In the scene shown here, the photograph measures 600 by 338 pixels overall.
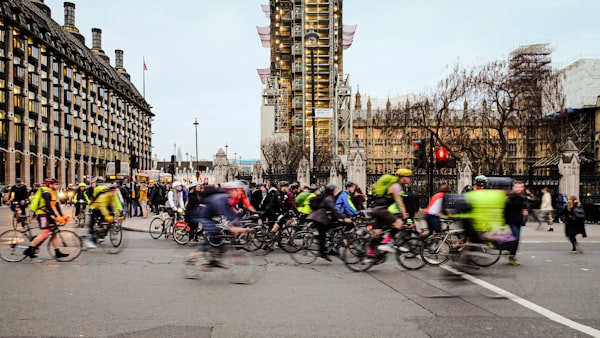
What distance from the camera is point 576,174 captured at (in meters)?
26.5

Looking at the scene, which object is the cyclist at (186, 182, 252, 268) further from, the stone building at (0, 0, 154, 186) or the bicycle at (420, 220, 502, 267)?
the stone building at (0, 0, 154, 186)

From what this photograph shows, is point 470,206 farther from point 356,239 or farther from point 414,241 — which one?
point 356,239

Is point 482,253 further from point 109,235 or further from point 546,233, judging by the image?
point 546,233

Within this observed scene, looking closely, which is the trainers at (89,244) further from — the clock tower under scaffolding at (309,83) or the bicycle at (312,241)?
the clock tower under scaffolding at (309,83)

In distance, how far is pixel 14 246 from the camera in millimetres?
10844

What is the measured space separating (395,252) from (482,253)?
1.98 metres

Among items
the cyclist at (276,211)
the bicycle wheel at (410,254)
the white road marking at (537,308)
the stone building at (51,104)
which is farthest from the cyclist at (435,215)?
the stone building at (51,104)

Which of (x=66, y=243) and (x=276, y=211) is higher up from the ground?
(x=276, y=211)

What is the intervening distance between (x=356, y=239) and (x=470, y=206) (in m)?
3.08

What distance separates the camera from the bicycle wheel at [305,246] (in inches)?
448

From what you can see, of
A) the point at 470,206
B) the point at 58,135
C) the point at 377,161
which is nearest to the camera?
the point at 470,206

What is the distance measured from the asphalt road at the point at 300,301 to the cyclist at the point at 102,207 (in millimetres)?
726

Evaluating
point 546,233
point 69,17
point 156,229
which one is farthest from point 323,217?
point 69,17

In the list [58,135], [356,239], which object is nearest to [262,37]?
[58,135]
